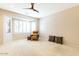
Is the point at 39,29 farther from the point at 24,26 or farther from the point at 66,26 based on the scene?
the point at 66,26

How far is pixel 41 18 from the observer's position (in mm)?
2084

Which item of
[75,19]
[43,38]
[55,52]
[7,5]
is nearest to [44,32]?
[43,38]

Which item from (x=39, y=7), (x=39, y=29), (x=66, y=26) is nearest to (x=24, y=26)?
(x=39, y=29)

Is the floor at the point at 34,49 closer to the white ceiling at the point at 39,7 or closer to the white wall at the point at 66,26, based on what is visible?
the white wall at the point at 66,26

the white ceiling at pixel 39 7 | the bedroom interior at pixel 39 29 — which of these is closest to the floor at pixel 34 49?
the bedroom interior at pixel 39 29

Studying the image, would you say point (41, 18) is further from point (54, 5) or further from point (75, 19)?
point (75, 19)

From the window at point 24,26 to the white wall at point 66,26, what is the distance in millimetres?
254

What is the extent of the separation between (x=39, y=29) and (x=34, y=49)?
1.41 ft

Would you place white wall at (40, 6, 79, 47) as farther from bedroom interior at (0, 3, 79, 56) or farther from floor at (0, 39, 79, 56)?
floor at (0, 39, 79, 56)

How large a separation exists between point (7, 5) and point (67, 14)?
1127mm

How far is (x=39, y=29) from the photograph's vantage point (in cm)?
210

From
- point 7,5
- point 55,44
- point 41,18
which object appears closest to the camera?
point 7,5

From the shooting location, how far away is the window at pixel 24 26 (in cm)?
204

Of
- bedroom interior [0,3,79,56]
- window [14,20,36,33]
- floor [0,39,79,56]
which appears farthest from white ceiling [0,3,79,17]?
floor [0,39,79,56]
